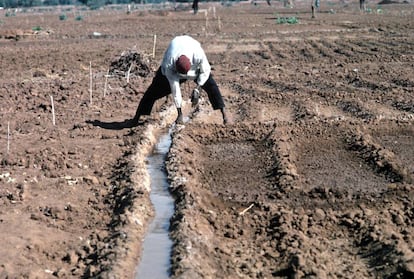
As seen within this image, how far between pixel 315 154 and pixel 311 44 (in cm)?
1503

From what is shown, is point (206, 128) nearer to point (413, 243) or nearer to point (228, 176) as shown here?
point (228, 176)

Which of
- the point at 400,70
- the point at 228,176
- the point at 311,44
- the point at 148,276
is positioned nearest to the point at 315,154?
the point at 228,176

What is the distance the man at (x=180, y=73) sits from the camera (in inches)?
397

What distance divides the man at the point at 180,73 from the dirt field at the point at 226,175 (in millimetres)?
407

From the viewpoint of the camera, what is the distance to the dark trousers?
10.7m

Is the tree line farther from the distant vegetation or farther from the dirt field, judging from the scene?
the dirt field

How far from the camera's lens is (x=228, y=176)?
8.41 metres

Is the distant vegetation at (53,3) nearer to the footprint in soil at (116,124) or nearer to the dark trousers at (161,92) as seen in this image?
the footprint in soil at (116,124)

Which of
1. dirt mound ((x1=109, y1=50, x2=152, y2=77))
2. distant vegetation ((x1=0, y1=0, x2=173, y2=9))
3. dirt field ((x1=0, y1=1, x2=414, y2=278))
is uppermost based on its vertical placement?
distant vegetation ((x1=0, y1=0, x2=173, y2=9))

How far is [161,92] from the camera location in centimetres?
1101

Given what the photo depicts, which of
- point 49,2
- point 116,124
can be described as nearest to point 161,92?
point 116,124

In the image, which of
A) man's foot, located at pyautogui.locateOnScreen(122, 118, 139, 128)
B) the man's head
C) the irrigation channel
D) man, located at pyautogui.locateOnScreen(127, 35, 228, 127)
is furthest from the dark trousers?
the irrigation channel

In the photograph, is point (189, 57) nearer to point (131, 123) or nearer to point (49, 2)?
point (131, 123)

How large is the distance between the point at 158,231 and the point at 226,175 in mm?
1873
